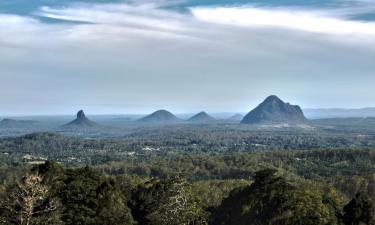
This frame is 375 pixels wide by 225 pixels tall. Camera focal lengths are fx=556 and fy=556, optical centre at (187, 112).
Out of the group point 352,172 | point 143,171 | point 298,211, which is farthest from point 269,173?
point 143,171

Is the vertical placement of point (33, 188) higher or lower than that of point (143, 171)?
higher

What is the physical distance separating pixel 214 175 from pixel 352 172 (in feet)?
122

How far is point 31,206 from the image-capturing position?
1570 inches

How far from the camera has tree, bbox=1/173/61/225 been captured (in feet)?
132

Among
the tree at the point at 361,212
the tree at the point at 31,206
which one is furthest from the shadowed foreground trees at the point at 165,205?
A: the tree at the point at 31,206

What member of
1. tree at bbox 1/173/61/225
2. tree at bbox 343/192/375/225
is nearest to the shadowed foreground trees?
tree at bbox 343/192/375/225

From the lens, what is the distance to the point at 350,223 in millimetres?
54125

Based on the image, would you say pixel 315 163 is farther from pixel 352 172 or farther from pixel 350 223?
pixel 350 223

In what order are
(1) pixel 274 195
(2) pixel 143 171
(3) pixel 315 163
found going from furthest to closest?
(3) pixel 315 163 < (2) pixel 143 171 < (1) pixel 274 195

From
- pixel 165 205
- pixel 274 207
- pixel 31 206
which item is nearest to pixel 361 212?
pixel 274 207

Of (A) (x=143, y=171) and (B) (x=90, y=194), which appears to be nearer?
(B) (x=90, y=194)

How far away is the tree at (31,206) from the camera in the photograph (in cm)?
4025

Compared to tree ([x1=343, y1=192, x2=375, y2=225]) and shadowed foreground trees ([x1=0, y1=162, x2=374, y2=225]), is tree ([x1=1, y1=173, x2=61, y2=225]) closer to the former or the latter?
shadowed foreground trees ([x1=0, y1=162, x2=374, y2=225])

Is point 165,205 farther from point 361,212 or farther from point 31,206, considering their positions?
point 361,212
